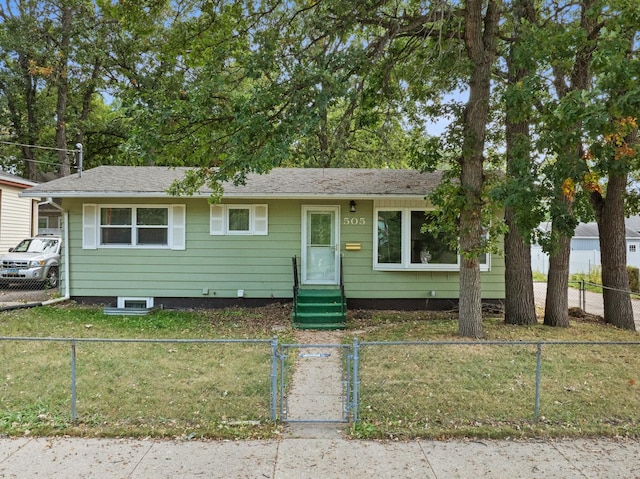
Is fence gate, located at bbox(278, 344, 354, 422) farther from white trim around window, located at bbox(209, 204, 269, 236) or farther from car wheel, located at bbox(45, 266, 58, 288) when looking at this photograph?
car wheel, located at bbox(45, 266, 58, 288)

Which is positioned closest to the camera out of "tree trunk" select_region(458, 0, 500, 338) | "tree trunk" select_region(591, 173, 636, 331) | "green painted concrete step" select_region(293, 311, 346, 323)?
"tree trunk" select_region(458, 0, 500, 338)

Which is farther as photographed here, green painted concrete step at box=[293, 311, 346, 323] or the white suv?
the white suv

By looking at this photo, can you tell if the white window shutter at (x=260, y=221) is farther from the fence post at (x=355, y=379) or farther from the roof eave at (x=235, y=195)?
the fence post at (x=355, y=379)

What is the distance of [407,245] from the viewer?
10.4m

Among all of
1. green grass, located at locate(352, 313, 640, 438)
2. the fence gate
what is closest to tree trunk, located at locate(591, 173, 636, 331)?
green grass, located at locate(352, 313, 640, 438)

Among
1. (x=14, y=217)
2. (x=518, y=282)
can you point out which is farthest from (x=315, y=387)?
(x=14, y=217)

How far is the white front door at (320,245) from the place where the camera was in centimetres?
1050

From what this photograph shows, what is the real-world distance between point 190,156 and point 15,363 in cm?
397

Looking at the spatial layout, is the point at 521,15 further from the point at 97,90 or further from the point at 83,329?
the point at 97,90

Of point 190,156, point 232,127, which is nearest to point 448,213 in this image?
point 232,127

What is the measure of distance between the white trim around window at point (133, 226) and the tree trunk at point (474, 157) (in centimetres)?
653

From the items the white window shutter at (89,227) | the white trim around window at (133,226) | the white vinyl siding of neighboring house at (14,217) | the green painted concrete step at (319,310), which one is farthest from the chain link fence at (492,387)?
the white vinyl siding of neighboring house at (14,217)

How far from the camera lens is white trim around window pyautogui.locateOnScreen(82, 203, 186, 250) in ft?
34.3

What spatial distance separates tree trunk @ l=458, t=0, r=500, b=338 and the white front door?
3.85 meters
